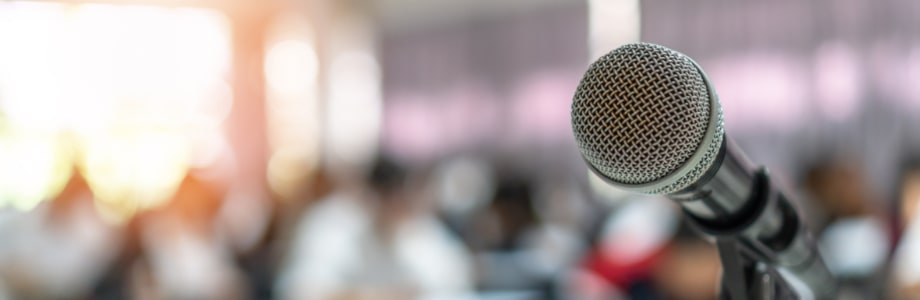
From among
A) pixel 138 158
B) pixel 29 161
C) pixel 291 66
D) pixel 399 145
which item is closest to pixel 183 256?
pixel 29 161

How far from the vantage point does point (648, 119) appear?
0.69 meters

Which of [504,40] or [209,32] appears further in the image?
[504,40]

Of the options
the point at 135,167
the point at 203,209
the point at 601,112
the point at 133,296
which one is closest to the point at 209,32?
the point at 135,167

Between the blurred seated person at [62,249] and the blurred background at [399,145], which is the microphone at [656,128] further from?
the blurred seated person at [62,249]

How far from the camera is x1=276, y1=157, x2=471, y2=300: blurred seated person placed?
10.1 ft

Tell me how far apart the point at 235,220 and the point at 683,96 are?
17.7ft

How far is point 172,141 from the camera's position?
28.9 feet

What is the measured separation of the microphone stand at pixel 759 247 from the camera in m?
0.80

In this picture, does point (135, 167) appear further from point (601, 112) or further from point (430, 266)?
point (601, 112)

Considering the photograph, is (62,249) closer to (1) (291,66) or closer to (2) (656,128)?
(2) (656,128)

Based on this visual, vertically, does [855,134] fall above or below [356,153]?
above

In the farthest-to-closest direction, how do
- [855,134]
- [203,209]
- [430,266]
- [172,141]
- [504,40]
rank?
1. [504,40]
2. [172,141]
3. [855,134]
4. [203,209]
5. [430,266]

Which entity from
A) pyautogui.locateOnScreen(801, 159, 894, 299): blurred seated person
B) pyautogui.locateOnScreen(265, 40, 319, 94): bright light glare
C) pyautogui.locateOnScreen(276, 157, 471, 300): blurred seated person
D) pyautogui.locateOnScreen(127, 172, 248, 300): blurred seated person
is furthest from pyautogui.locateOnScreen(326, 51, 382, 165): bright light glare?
pyautogui.locateOnScreen(801, 159, 894, 299): blurred seated person

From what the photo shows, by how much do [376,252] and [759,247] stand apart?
2417mm
